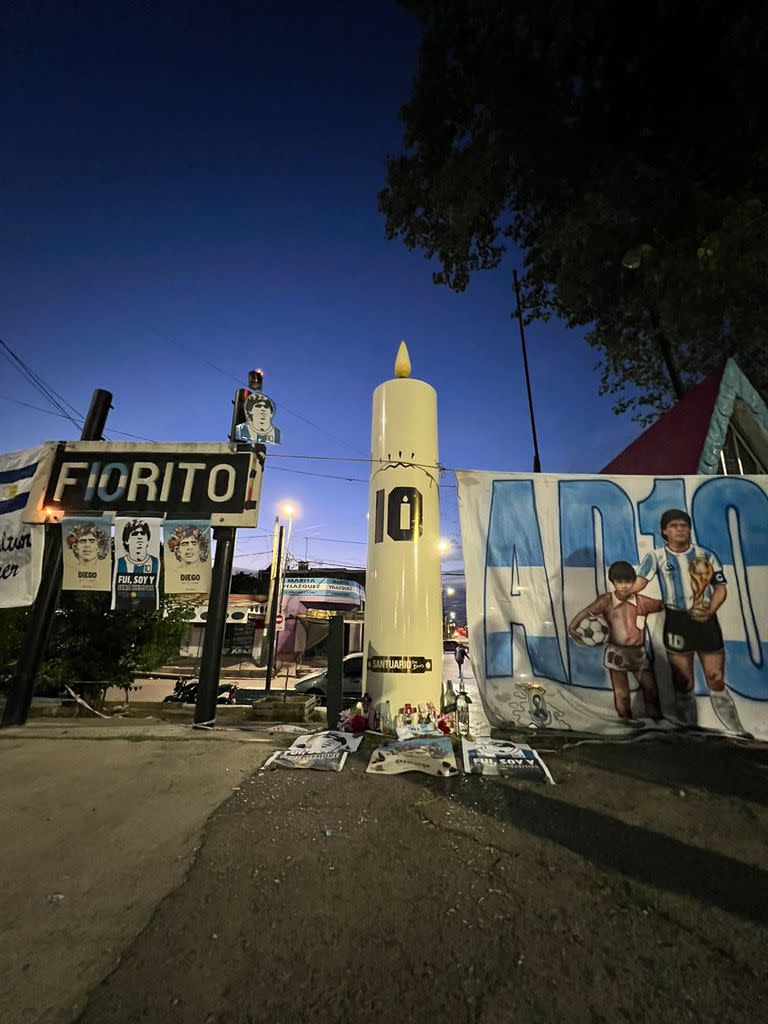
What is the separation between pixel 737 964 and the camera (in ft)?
5.48

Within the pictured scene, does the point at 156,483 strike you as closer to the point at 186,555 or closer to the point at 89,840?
the point at 186,555

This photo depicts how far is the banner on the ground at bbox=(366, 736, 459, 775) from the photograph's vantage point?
376cm

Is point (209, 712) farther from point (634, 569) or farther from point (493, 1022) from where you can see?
point (634, 569)

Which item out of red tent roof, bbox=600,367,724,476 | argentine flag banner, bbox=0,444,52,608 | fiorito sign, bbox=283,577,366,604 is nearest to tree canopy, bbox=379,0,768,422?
red tent roof, bbox=600,367,724,476

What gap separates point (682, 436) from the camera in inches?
281

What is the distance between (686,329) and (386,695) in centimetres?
1160

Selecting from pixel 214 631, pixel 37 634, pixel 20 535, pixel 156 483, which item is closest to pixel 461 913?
pixel 214 631

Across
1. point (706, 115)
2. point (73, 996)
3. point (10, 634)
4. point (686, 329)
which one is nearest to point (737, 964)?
point (73, 996)

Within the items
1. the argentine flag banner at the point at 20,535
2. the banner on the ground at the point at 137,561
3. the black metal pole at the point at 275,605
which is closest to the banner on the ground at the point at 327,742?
the banner on the ground at the point at 137,561

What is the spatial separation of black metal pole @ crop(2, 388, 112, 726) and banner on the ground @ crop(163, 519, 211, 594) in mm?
1693

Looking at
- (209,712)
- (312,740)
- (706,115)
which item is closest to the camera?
(312,740)

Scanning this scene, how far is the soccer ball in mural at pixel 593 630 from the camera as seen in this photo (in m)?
5.26

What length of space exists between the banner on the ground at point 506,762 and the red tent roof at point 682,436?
5.23 metres

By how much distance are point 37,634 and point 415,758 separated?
575 cm
